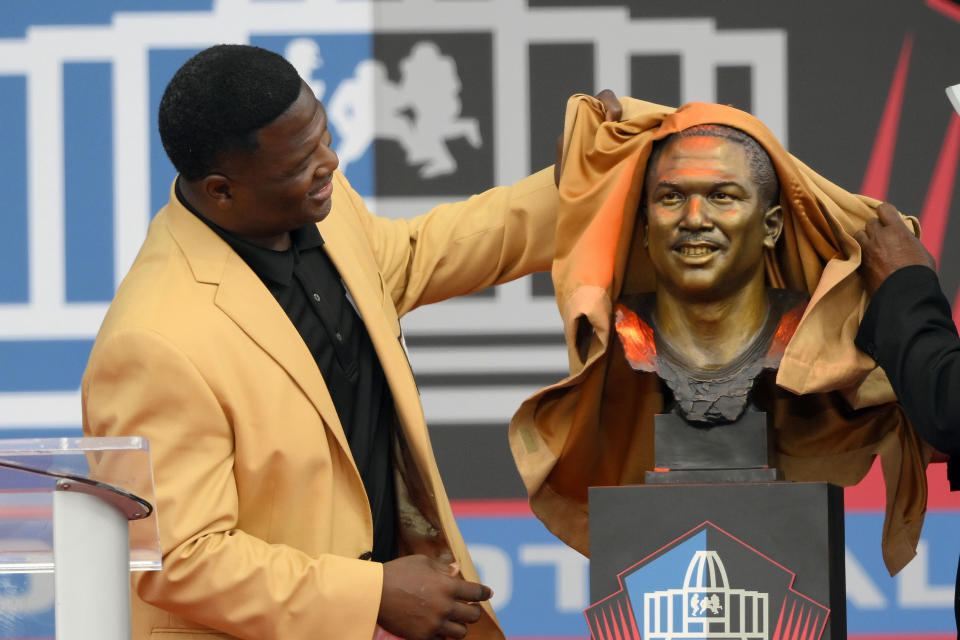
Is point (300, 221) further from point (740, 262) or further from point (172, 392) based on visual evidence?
A: point (740, 262)

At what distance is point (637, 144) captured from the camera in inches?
90.0

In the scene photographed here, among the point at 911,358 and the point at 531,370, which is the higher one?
the point at 531,370

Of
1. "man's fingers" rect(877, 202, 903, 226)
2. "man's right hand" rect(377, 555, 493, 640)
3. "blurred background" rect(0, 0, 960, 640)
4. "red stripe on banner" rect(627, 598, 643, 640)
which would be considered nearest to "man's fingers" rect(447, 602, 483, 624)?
"man's right hand" rect(377, 555, 493, 640)

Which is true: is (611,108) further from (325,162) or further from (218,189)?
(218,189)

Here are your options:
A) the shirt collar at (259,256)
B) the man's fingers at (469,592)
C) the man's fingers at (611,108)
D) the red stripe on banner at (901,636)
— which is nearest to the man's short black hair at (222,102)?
the shirt collar at (259,256)

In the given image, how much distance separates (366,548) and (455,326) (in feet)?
4.09

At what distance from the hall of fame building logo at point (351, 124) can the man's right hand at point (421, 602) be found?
4.01 ft

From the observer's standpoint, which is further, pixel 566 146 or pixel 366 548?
pixel 566 146

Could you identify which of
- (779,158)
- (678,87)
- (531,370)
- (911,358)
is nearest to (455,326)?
(531,370)

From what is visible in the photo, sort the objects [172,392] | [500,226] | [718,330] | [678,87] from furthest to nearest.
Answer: [678,87] < [500,226] < [718,330] < [172,392]

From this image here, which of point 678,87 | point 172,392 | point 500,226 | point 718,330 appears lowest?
point 172,392

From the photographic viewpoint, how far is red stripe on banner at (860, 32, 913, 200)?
126 inches

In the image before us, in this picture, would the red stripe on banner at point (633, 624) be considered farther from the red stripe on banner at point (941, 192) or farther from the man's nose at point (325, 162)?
the red stripe on banner at point (941, 192)

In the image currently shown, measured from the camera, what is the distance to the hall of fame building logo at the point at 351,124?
10.7ft
